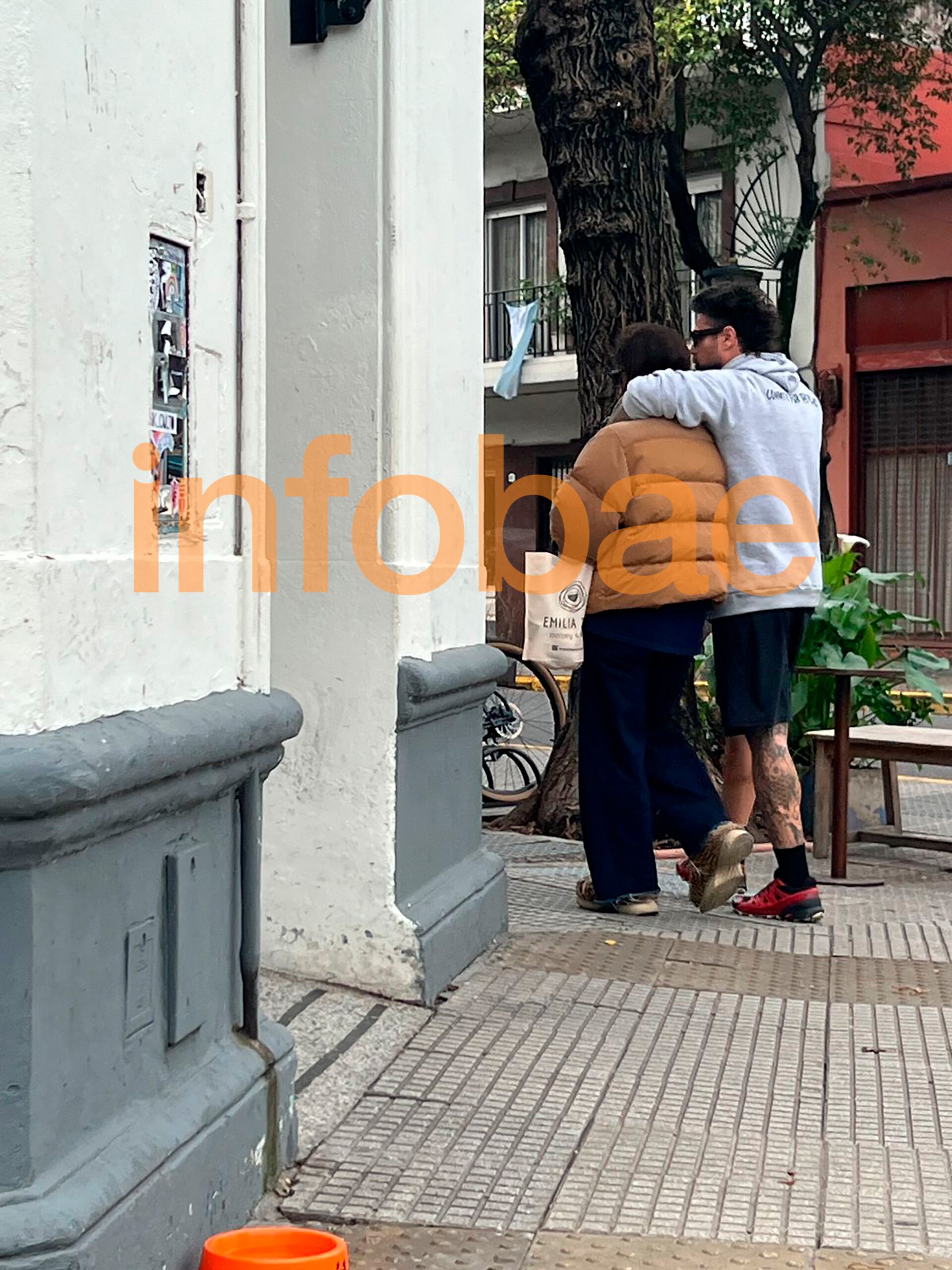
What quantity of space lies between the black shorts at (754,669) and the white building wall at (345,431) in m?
1.40

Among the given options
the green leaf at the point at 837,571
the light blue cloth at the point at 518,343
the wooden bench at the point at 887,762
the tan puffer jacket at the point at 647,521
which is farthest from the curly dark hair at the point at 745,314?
the light blue cloth at the point at 518,343

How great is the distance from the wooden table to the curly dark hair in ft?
4.42

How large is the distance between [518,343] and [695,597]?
21.6 metres

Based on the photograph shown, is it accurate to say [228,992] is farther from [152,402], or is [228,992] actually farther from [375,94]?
[375,94]

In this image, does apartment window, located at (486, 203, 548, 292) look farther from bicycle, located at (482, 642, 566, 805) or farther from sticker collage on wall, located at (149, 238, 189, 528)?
sticker collage on wall, located at (149, 238, 189, 528)

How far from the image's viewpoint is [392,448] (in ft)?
14.4

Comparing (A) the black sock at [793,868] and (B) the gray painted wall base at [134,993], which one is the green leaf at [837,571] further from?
(B) the gray painted wall base at [134,993]

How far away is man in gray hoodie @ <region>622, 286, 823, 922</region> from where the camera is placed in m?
5.50

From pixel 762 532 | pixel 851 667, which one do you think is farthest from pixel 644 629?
pixel 851 667

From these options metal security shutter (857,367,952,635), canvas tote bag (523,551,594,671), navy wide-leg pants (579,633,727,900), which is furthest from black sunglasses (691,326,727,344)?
metal security shutter (857,367,952,635)

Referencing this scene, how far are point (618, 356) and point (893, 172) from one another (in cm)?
1748

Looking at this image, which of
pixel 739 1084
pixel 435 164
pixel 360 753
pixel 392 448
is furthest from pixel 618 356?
pixel 739 1084

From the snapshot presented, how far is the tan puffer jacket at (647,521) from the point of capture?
5.35 metres

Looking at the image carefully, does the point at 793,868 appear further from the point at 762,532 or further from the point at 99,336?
the point at 99,336
